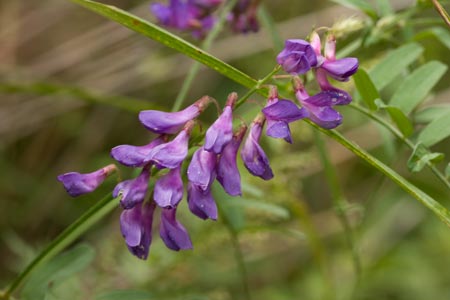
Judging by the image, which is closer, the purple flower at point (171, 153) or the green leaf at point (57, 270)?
the purple flower at point (171, 153)

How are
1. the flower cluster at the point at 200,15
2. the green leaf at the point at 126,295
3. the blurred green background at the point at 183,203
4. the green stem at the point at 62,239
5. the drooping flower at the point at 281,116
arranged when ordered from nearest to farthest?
the drooping flower at the point at 281,116 < the green stem at the point at 62,239 < the green leaf at the point at 126,295 < the flower cluster at the point at 200,15 < the blurred green background at the point at 183,203

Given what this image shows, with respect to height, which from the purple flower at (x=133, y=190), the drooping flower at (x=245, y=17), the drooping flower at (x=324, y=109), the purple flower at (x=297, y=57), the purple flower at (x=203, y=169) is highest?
the purple flower at (x=297, y=57)

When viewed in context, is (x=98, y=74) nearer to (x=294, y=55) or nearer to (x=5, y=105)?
(x=5, y=105)

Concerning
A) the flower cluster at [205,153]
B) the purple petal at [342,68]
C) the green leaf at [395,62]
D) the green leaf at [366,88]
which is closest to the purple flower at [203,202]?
the flower cluster at [205,153]

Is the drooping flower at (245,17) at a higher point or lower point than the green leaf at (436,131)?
lower

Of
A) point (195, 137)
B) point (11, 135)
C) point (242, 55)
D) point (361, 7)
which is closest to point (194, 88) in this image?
point (242, 55)

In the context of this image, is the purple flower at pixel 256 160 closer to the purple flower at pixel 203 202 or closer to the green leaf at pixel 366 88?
the purple flower at pixel 203 202
